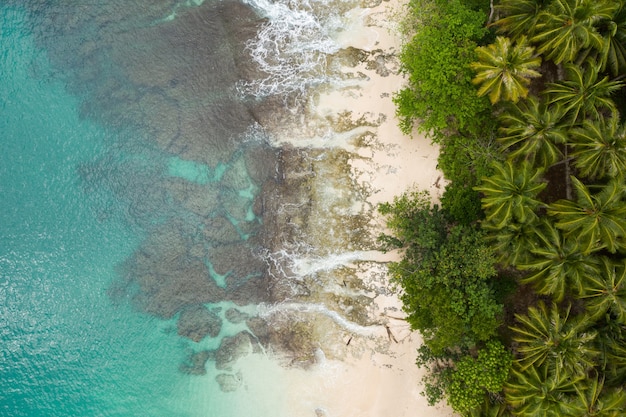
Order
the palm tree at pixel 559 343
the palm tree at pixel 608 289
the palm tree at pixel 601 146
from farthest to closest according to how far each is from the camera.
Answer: the palm tree at pixel 559 343 < the palm tree at pixel 608 289 < the palm tree at pixel 601 146

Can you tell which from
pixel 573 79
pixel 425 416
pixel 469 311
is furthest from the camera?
pixel 425 416

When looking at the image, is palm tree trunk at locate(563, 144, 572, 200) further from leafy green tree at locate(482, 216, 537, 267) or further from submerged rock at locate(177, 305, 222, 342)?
submerged rock at locate(177, 305, 222, 342)

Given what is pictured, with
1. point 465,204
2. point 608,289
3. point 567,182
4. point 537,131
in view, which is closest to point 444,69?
point 537,131

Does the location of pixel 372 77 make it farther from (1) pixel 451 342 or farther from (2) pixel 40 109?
(2) pixel 40 109

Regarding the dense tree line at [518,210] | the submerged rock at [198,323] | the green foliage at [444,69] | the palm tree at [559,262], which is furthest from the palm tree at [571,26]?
the submerged rock at [198,323]

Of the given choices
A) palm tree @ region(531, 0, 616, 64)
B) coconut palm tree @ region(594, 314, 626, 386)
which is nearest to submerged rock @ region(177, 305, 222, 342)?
coconut palm tree @ region(594, 314, 626, 386)

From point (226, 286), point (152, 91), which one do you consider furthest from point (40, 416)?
point (152, 91)

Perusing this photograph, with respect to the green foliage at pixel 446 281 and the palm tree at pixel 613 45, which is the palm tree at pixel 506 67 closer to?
the palm tree at pixel 613 45
